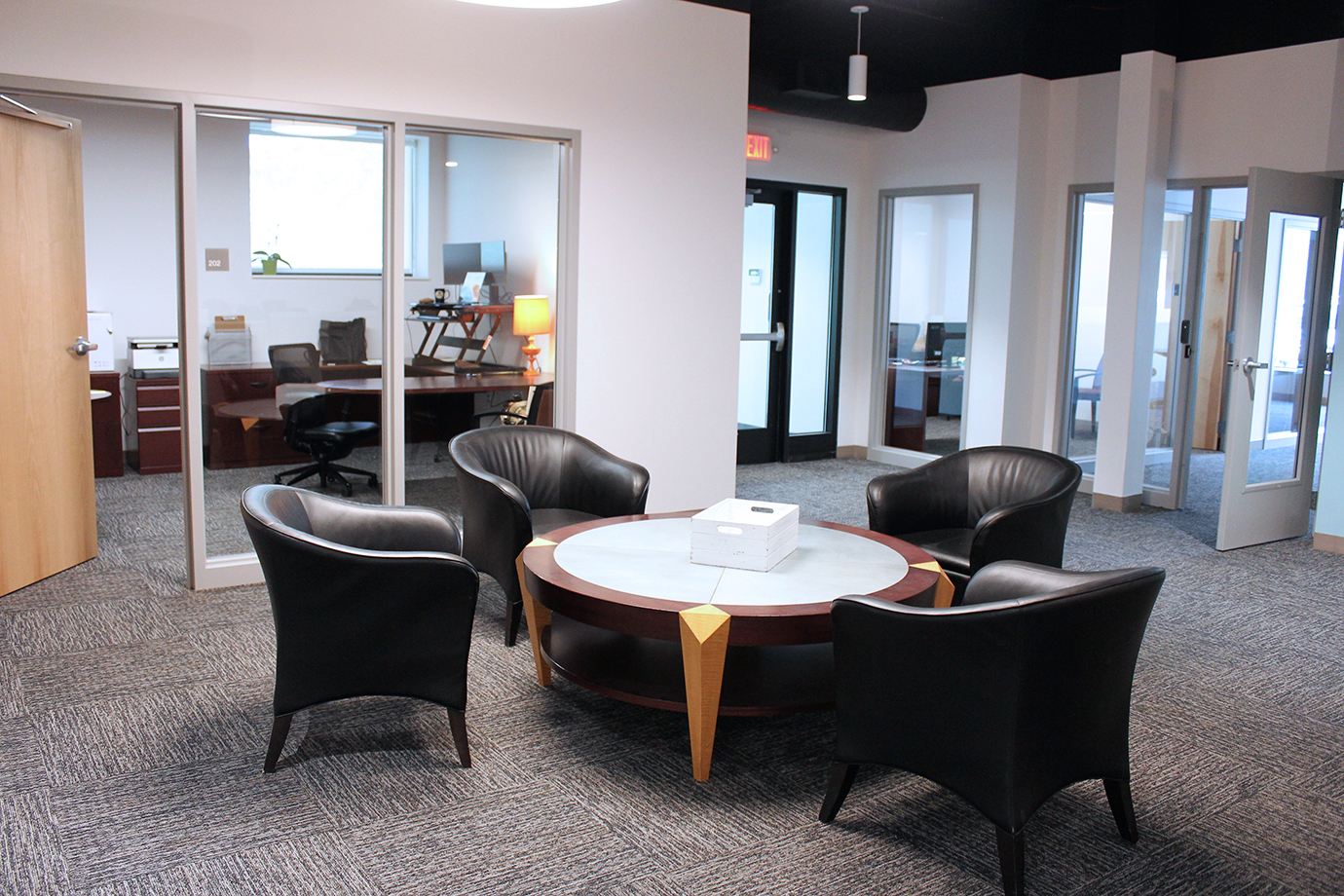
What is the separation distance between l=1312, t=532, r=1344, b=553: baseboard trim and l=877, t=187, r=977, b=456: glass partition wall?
2547 mm

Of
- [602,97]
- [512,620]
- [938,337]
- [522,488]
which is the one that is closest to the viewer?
→ [512,620]

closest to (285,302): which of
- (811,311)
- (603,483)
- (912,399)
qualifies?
(603,483)

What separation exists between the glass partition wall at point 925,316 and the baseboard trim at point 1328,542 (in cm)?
255

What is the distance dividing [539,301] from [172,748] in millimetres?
2928

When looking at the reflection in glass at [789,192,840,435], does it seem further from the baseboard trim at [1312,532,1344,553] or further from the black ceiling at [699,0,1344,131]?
the baseboard trim at [1312,532,1344,553]

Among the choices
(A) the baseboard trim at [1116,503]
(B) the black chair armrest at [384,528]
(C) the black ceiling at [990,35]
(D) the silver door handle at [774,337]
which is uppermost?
(C) the black ceiling at [990,35]

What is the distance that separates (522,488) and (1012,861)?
105 inches

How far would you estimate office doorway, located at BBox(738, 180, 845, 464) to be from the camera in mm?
7977

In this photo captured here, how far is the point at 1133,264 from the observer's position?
6.59 meters

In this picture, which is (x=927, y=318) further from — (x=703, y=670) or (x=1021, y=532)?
(x=703, y=670)

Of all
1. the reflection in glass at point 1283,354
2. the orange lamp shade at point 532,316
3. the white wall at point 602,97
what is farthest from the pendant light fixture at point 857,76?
the orange lamp shade at point 532,316

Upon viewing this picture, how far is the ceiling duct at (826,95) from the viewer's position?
6863 mm

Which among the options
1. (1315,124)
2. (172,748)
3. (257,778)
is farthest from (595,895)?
(1315,124)

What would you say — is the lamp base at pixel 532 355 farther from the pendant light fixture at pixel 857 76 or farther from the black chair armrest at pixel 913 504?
the pendant light fixture at pixel 857 76
